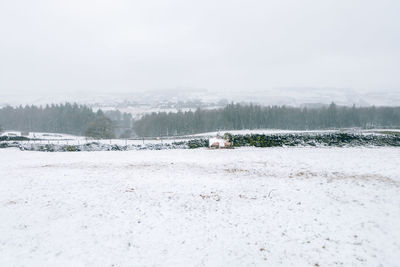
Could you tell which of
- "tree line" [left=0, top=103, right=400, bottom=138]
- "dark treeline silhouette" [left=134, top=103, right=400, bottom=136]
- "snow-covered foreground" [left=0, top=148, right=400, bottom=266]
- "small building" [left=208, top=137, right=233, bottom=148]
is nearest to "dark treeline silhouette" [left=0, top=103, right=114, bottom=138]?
"tree line" [left=0, top=103, right=400, bottom=138]

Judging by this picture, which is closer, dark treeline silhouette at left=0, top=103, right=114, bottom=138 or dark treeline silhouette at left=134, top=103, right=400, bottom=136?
dark treeline silhouette at left=134, top=103, right=400, bottom=136

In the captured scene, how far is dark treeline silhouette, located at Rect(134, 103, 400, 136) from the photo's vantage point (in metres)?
89.9

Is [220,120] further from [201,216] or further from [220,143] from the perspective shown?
[201,216]

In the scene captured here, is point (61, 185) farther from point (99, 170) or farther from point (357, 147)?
point (357, 147)

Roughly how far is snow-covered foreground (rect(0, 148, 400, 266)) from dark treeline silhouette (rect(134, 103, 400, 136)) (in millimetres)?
69707

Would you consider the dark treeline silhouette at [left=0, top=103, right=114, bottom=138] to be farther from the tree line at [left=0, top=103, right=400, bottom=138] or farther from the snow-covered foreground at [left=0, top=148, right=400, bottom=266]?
the snow-covered foreground at [left=0, top=148, right=400, bottom=266]

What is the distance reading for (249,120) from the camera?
92.7 meters

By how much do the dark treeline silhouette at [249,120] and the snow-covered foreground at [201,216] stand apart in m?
69.7

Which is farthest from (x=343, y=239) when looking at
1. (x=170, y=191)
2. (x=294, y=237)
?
(x=170, y=191)

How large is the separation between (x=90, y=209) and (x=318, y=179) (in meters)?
14.8

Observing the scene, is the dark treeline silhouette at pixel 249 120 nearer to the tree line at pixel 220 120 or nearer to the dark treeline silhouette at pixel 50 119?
the tree line at pixel 220 120

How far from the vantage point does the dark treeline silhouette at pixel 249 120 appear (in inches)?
3541

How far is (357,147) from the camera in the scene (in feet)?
105

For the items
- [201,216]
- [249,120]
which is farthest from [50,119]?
[201,216]
